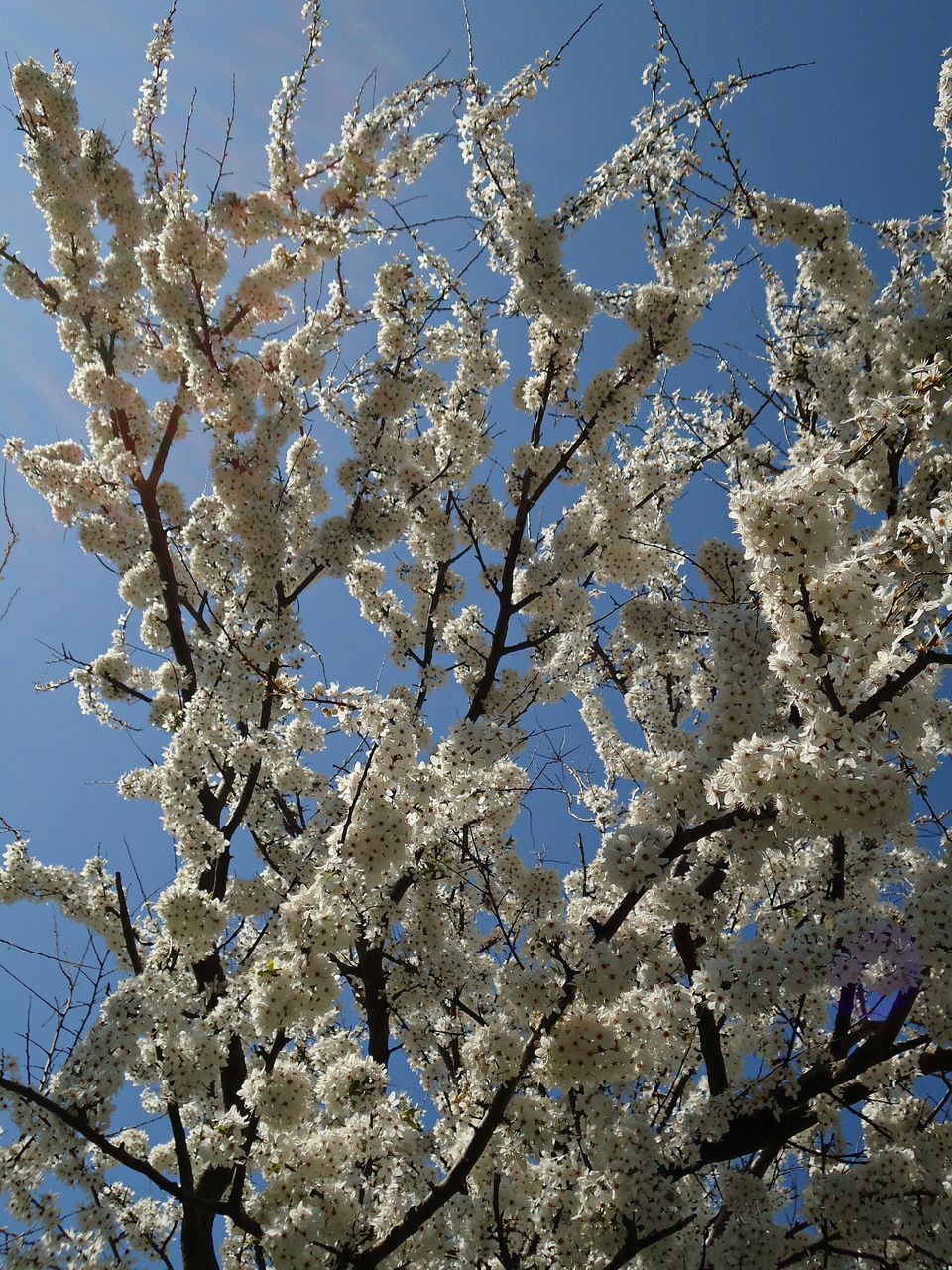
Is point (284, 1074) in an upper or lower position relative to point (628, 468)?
lower

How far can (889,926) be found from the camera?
3789 mm

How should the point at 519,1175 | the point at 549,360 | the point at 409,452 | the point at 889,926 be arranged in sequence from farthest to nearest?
the point at 409,452
the point at 549,360
the point at 519,1175
the point at 889,926

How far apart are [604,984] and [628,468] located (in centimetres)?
551

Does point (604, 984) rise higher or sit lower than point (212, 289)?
lower

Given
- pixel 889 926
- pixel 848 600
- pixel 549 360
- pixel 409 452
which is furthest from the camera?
pixel 409 452

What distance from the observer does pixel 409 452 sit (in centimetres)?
723

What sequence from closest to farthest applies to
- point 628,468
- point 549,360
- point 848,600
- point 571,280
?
point 848,600 < point 571,280 < point 549,360 < point 628,468

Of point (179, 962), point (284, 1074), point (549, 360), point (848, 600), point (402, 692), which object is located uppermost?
point (549, 360)

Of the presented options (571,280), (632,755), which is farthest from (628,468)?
(632,755)

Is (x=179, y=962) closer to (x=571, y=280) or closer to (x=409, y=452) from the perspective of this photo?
(x=409, y=452)

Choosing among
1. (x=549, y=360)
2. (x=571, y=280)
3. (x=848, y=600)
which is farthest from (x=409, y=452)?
(x=848, y=600)

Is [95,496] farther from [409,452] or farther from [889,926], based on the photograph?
[889,926]

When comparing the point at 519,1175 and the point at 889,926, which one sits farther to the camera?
the point at 519,1175

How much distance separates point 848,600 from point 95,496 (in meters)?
6.91
